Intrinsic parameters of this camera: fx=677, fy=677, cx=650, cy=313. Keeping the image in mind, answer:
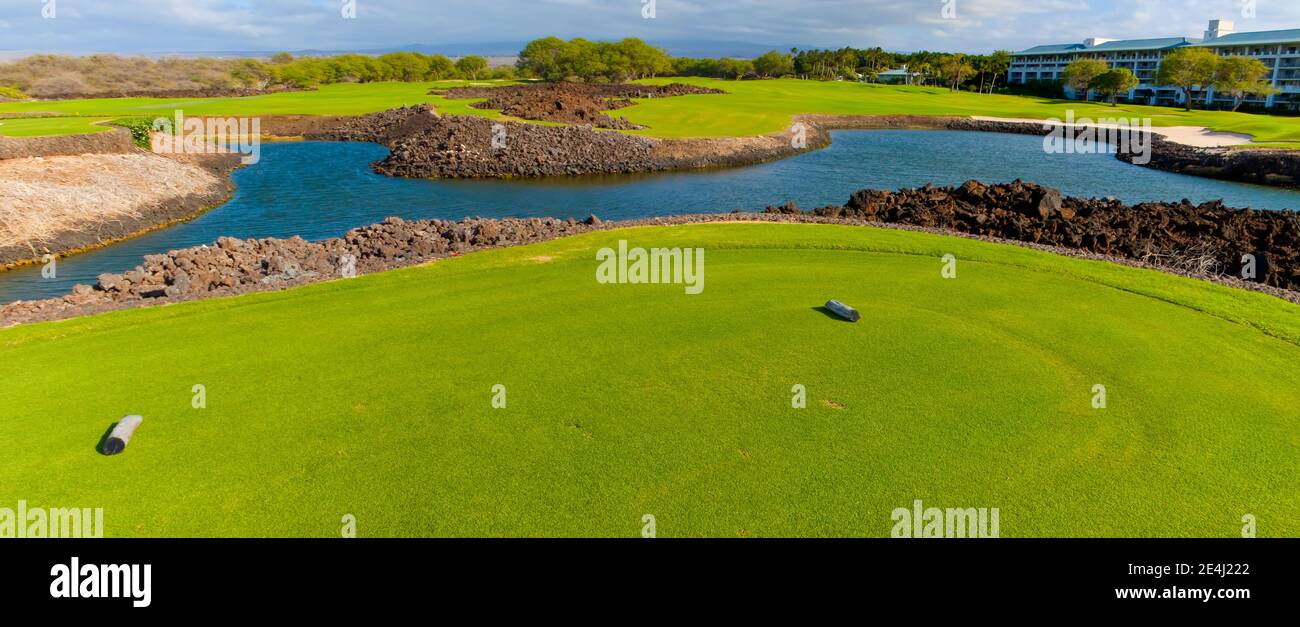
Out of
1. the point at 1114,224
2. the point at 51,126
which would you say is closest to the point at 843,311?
the point at 1114,224

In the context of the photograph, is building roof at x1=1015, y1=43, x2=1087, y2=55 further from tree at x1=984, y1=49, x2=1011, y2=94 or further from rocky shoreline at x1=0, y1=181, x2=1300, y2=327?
rocky shoreline at x1=0, y1=181, x2=1300, y2=327

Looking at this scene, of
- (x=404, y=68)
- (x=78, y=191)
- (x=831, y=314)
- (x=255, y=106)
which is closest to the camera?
(x=831, y=314)

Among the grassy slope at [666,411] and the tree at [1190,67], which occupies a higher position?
the tree at [1190,67]

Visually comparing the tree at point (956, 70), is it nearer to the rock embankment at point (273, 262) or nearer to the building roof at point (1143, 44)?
the building roof at point (1143, 44)

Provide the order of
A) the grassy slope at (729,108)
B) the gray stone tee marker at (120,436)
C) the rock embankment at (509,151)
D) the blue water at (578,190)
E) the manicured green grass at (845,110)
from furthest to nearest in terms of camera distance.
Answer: the manicured green grass at (845,110) < the grassy slope at (729,108) < the rock embankment at (509,151) < the blue water at (578,190) < the gray stone tee marker at (120,436)

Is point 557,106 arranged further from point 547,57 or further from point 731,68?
point 731,68

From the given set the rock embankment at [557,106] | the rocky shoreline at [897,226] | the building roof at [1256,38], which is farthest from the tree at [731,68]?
the rocky shoreline at [897,226]
